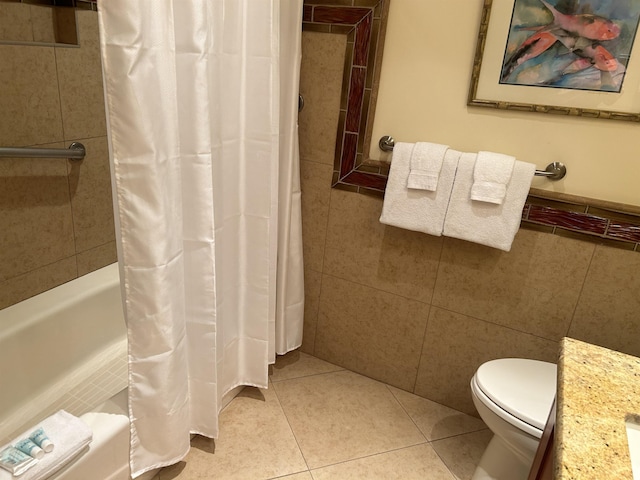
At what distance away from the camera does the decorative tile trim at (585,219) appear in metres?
1.51

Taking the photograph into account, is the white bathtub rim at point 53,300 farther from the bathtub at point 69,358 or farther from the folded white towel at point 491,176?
the folded white towel at point 491,176

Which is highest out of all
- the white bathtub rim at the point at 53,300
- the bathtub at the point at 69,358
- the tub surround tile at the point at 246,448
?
the white bathtub rim at the point at 53,300

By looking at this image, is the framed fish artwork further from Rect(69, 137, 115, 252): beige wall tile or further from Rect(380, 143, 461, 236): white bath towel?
Rect(69, 137, 115, 252): beige wall tile

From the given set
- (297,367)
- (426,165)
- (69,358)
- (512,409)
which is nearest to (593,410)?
(512,409)

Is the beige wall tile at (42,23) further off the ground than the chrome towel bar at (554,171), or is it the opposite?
the beige wall tile at (42,23)

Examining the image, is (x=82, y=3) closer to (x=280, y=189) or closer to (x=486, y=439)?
(x=280, y=189)

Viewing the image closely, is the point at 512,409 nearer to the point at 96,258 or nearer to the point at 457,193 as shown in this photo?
the point at 457,193

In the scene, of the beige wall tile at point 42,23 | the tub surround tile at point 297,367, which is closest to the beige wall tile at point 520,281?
the tub surround tile at point 297,367

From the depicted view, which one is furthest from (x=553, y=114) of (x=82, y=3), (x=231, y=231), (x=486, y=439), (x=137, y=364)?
(x=82, y=3)

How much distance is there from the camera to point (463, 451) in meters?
1.81

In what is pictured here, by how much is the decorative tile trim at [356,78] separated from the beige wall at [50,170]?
90cm

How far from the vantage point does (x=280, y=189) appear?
71.0 inches

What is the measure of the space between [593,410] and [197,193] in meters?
1.05

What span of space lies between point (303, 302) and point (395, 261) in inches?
17.9
